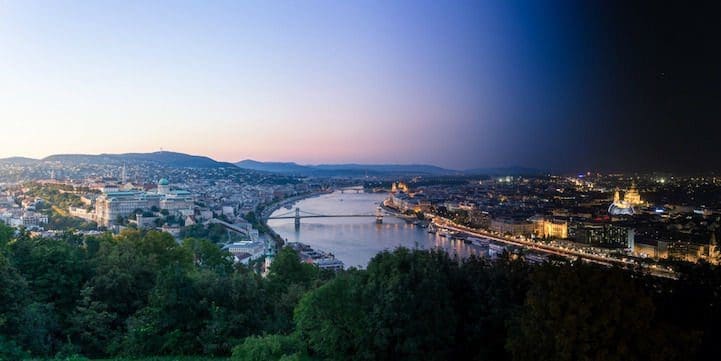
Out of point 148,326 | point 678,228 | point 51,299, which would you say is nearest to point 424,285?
point 148,326

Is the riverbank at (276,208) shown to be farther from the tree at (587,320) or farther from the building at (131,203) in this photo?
the tree at (587,320)

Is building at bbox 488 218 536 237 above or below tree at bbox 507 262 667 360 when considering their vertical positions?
below

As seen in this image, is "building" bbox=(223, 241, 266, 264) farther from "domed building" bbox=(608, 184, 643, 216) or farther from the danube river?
"domed building" bbox=(608, 184, 643, 216)

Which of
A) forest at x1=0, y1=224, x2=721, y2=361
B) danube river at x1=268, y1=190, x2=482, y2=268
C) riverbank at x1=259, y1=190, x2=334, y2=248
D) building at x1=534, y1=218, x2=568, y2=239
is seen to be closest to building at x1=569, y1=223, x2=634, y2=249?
building at x1=534, y1=218, x2=568, y2=239

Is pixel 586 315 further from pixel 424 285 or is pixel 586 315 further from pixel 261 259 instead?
pixel 261 259

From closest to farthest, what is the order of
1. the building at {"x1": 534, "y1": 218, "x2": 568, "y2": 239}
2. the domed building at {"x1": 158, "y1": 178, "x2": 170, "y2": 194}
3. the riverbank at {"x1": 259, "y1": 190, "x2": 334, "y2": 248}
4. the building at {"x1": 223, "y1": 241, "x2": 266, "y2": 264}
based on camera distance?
the building at {"x1": 534, "y1": 218, "x2": 568, "y2": 239} < the building at {"x1": 223, "y1": 241, "x2": 266, "y2": 264} < the riverbank at {"x1": 259, "y1": 190, "x2": 334, "y2": 248} < the domed building at {"x1": 158, "y1": 178, "x2": 170, "y2": 194}

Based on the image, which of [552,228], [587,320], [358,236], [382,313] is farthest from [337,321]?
[358,236]

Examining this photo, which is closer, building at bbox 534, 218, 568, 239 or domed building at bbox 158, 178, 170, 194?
building at bbox 534, 218, 568, 239

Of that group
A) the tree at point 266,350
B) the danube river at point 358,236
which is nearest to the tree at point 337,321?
the tree at point 266,350

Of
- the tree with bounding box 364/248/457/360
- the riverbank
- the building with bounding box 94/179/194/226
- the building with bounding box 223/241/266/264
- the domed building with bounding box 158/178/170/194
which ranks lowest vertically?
the riverbank
